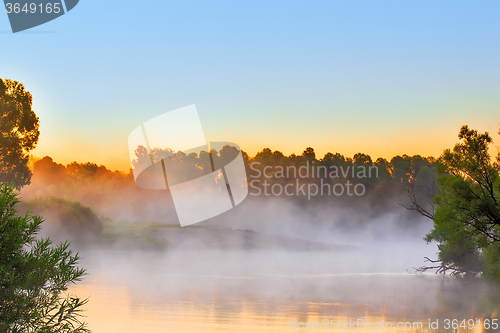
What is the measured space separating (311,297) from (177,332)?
32.5ft

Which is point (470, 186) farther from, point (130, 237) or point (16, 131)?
point (130, 237)

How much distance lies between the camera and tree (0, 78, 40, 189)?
31891 mm

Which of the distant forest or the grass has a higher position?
the distant forest

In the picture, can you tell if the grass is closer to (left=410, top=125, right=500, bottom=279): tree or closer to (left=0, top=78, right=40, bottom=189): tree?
(left=0, top=78, right=40, bottom=189): tree

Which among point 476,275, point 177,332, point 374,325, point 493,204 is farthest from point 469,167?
point 476,275

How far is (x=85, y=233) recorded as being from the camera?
163ft

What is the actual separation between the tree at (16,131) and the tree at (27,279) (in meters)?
26.2

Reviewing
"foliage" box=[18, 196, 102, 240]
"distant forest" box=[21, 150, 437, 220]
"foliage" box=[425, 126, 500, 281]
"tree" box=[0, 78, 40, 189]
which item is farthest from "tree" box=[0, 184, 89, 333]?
"distant forest" box=[21, 150, 437, 220]

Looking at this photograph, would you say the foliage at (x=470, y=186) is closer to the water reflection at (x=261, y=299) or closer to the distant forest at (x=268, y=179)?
the water reflection at (x=261, y=299)

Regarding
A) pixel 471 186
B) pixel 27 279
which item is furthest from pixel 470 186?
pixel 27 279

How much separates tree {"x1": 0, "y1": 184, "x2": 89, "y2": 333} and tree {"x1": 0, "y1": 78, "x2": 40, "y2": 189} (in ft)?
85.8

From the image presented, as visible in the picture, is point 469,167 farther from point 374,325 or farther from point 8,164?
point 8,164

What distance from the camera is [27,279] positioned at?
25.5 ft

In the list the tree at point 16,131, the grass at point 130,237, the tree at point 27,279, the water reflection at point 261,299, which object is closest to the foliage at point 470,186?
the water reflection at point 261,299
